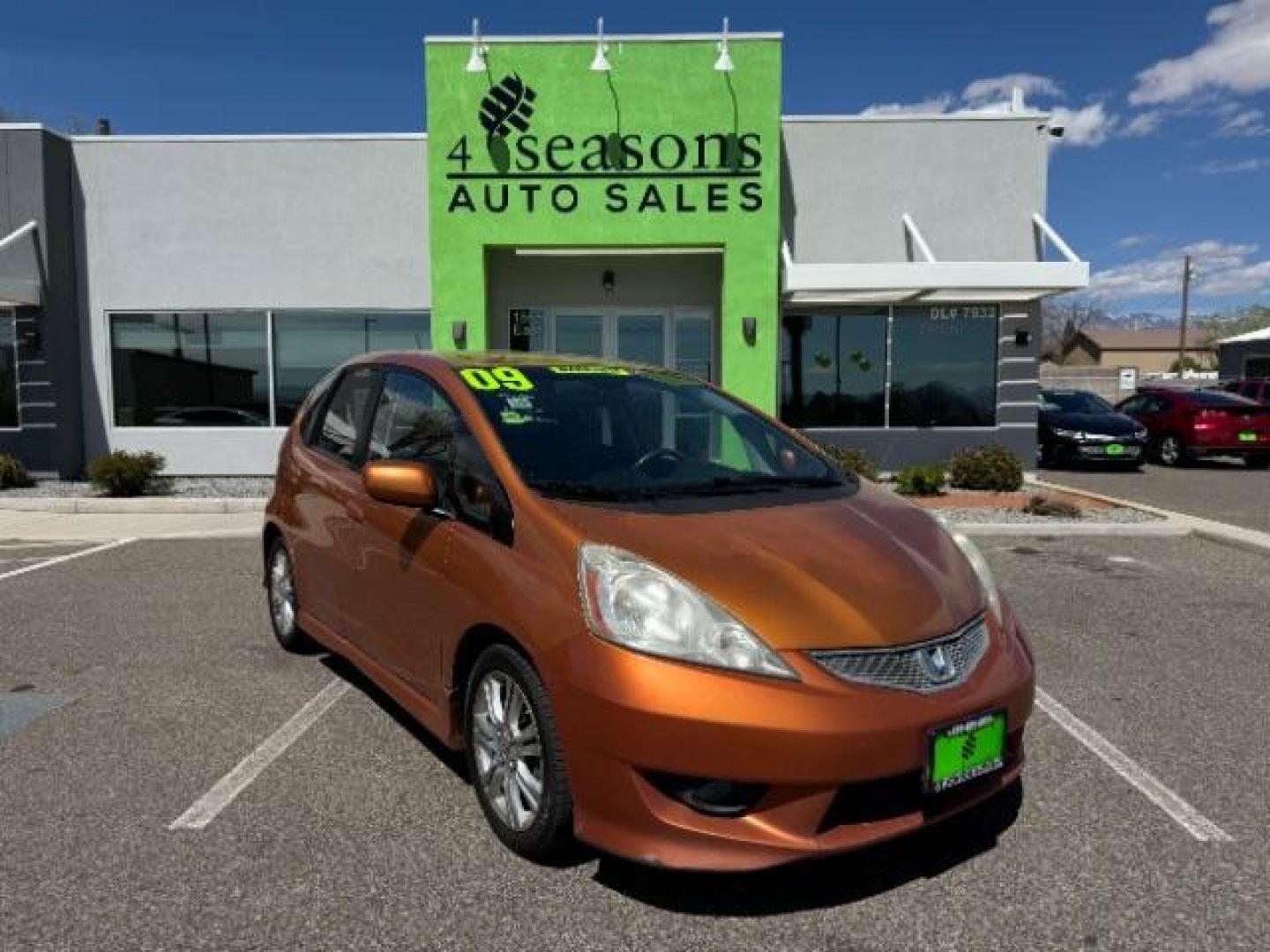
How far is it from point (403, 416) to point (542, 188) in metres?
9.01

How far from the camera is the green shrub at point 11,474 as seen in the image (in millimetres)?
12221

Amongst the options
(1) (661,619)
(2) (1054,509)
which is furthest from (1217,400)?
(1) (661,619)

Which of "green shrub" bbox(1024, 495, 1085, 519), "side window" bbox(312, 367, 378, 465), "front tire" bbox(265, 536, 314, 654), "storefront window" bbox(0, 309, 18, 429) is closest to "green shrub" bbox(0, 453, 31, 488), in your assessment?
"storefront window" bbox(0, 309, 18, 429)

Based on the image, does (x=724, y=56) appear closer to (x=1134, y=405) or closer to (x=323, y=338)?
(x=323, y=338)

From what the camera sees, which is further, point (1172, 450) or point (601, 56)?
point (1172, 450)

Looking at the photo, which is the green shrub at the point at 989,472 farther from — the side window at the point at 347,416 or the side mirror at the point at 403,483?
the side mirror at the point at 403,483

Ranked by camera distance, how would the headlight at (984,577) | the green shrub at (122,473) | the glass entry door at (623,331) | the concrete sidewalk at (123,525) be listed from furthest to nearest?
the glass entry door at (623,331) < the green shrub at (122,473) < the concrete sidewalk at (123,525) < the headlight at (984,577)

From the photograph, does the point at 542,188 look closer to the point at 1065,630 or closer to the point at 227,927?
the point at 1065,630

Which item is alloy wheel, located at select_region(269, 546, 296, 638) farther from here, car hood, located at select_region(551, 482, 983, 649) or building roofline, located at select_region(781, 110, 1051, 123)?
building roofline, located at select_region(781, 110, 1051, 123)

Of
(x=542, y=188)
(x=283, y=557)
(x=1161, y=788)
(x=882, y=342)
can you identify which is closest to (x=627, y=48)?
(x=542, y=188)

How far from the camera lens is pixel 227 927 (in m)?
2.69

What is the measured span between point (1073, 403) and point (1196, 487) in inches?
176

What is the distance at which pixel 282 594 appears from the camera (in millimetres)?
5250

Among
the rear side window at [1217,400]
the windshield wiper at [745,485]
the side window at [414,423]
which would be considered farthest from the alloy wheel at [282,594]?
the rear side window at [1217,400]
